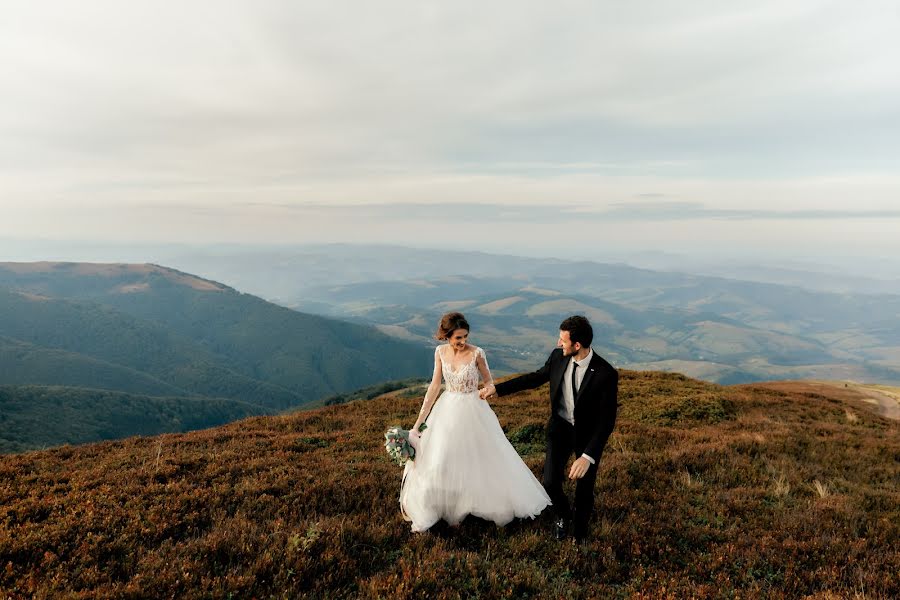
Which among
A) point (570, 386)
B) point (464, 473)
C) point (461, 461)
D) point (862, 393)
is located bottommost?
point (862, 393)

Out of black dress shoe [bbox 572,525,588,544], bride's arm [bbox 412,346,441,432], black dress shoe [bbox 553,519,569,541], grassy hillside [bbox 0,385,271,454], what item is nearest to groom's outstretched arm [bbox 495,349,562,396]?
bride's arm [bbox 412,346,441,432]

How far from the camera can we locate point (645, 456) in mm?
11438

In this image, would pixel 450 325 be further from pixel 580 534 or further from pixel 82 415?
pixel 82 415

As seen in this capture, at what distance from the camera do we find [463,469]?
7.22 meters

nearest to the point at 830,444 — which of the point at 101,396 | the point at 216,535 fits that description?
the point at 216,535

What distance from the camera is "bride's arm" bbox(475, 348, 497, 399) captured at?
7.49 m

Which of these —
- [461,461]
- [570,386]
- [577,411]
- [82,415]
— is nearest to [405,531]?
[461,461]

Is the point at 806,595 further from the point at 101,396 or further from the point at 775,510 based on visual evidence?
the point at 101,396

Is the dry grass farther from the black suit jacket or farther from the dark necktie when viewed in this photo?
the dark necktie

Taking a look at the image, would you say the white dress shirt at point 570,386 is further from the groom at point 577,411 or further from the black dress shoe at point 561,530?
the black dress shoe at point 561,530

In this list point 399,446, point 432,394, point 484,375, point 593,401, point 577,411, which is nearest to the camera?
point 593,401

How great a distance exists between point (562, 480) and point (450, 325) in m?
3.27

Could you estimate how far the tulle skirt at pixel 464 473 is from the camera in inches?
282

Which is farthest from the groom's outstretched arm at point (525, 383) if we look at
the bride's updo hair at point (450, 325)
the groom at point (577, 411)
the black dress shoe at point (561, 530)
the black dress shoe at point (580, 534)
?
the black dress shoe at point (580, 534)
